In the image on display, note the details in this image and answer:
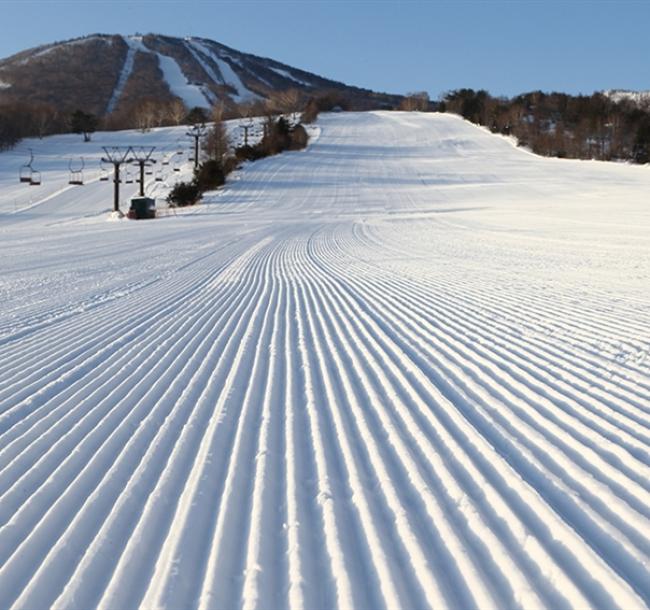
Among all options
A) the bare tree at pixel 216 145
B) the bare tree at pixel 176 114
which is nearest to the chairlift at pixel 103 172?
the bare tree at pixel 216 145

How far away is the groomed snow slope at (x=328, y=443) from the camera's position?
115 inches

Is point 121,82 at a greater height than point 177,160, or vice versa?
point 121,82

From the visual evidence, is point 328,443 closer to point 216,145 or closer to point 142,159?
point 142,159

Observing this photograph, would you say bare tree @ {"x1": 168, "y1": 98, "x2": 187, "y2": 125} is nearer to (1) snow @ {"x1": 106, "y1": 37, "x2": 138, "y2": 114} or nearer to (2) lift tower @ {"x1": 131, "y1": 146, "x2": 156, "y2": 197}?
(2) lift tower @ {"x1": 131, "y1": 146, "x2": 156, "y2": 197}

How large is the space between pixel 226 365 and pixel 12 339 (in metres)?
3.45

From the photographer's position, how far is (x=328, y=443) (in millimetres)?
4590

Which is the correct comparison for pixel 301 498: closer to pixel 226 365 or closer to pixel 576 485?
pixel 576 485

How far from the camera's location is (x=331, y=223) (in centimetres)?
3572

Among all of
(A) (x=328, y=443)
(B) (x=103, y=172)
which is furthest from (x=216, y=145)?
(A) (x=328, y=443)

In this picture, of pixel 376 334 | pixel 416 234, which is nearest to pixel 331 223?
pixel 416 234

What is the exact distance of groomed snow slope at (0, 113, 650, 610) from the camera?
2.92 m

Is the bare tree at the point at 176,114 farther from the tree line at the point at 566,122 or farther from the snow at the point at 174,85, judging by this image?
the tree line at the point at 566,122

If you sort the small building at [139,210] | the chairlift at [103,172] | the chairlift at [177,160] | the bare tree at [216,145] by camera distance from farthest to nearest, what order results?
the chairlift at [177,160] → the bare tree at [216,145] → the chairlift at [103,172] → the small building at [139,210]

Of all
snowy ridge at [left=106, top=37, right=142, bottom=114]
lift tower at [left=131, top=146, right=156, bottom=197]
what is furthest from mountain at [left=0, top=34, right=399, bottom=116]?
lift tower at [left=131, top=146, right=156, bottom=197]
